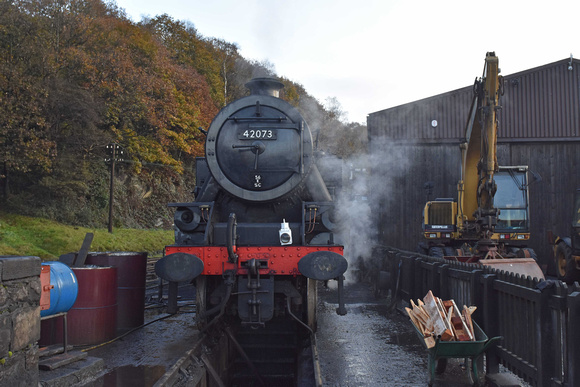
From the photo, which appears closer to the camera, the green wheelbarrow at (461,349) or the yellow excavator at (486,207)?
the green wheelbarrow at (461,349)

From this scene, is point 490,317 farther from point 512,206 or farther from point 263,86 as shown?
point 512,206

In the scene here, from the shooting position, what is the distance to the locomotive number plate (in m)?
5.95

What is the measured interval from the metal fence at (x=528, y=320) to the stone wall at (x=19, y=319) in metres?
3.79

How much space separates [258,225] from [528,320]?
9.70 ft

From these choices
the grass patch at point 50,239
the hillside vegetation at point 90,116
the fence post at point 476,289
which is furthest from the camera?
the hillside vegetation at point 90,116

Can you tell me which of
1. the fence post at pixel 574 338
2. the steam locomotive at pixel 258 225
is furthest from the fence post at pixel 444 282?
the fence post at pixel 574 338

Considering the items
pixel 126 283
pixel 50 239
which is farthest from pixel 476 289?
pixel 50 239

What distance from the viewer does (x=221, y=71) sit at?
114ft

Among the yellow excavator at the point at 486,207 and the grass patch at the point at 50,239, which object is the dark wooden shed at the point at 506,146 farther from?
the grass patch at the point at 50,239

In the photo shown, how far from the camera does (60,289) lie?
489cm

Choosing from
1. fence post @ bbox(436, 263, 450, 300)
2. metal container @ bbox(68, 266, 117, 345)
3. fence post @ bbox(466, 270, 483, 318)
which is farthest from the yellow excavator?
metal container @ bbox(68, 266, 117, 345)

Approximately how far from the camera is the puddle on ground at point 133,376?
446 centimetres

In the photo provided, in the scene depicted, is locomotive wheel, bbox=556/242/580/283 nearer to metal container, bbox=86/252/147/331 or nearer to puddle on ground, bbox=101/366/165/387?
metal container, bbox=86/252/147/331

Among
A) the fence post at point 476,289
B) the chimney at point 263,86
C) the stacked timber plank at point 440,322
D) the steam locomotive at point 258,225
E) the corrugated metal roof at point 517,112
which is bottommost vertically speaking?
the stacked timber plank at point 440,322
